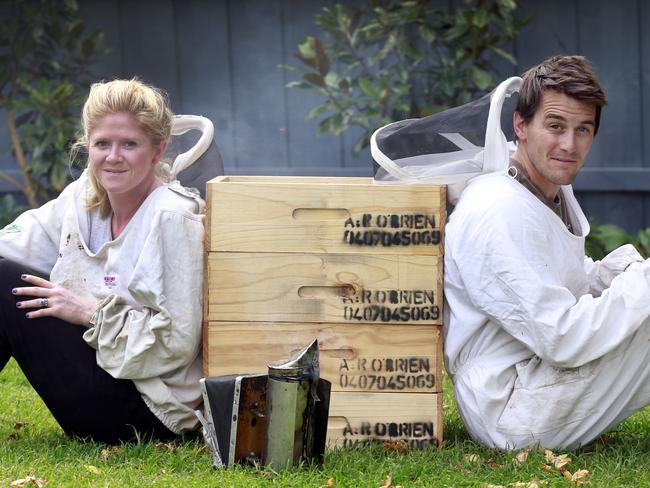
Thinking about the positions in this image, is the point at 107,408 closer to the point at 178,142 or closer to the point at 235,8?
the point at 178,142

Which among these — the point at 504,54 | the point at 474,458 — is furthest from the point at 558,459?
the point at 504,54

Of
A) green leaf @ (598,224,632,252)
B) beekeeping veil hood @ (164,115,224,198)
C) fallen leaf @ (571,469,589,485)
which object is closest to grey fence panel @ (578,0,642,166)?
green leaf @ (598,224,632,252)

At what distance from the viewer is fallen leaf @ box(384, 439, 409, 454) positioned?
3.67 metres

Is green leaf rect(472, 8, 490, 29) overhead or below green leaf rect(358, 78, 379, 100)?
overhead

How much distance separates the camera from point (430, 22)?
6.57 meters

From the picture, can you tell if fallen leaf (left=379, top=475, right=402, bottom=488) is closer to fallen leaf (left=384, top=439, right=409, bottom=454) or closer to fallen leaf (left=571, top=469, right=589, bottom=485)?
fallen leaf (left=384, top=439, right=409, bottom=454)


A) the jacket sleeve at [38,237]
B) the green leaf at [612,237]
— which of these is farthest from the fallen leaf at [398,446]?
the green leaf at [612,237]

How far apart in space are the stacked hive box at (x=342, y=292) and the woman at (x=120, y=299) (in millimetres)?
118

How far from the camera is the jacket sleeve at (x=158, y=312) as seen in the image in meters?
3.59

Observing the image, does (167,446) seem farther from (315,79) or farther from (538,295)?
(315,79)

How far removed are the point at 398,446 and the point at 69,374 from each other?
111 centimetres

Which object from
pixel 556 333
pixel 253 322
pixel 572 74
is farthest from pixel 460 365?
pixel 572 74

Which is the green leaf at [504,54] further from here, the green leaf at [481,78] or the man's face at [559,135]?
the man's face at [559,135]

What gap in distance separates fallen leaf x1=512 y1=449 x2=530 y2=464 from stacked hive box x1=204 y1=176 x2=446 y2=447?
0.31 metres
